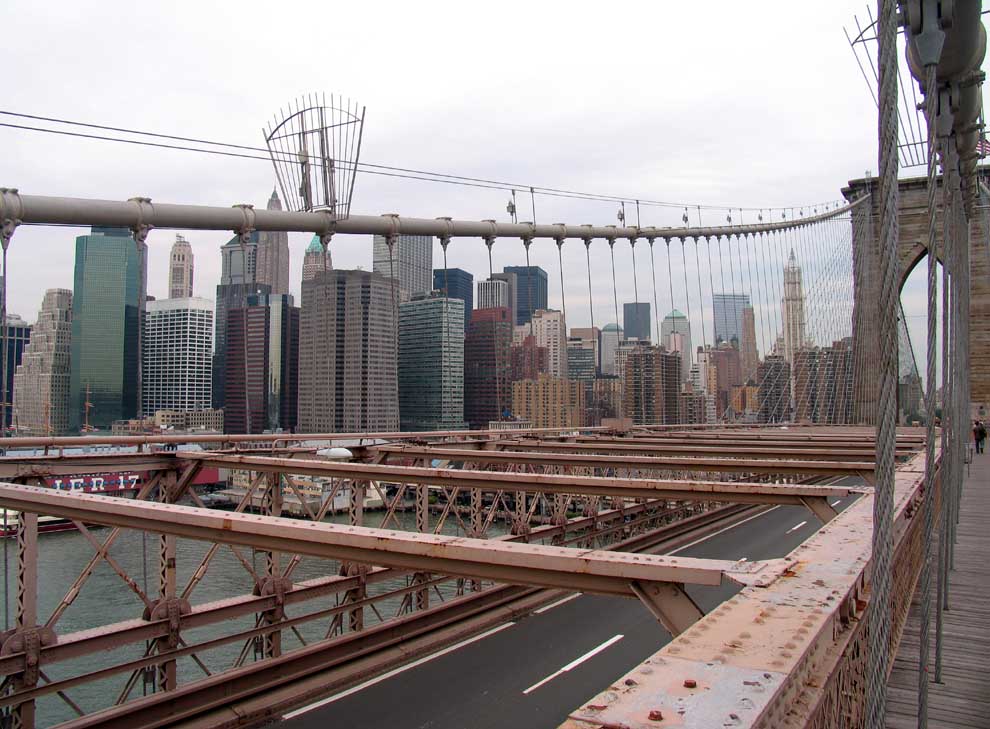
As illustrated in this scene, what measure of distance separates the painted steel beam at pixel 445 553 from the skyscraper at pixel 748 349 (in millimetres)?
41857

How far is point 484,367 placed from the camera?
77.8 feet

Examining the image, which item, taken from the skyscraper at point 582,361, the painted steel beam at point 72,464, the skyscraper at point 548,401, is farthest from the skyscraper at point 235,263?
the skyscraper at point 582,361

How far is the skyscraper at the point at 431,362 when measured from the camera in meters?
21.0

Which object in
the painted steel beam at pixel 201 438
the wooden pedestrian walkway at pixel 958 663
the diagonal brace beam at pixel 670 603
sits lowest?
the wooden pedestrian walkway at pixel 958 663

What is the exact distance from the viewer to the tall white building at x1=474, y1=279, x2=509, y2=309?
25706 millimetres

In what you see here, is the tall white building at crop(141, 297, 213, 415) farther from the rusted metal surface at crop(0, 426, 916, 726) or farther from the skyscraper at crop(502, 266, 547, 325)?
the skyscraper at crop(502, 266, 547, 325)

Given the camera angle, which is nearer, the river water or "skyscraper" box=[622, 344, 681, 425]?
the river water

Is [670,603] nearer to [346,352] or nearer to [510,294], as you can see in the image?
[346,352]

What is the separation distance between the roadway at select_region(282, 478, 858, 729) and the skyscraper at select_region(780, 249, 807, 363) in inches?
1228

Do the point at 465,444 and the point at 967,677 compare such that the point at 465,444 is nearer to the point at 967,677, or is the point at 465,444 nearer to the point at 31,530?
the point at 31,530

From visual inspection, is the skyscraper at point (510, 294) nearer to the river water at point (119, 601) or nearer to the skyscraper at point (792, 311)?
the river water at point (119, 601)

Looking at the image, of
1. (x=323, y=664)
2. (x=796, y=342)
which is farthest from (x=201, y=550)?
(x=796, y=342)

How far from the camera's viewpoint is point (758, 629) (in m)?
2.19

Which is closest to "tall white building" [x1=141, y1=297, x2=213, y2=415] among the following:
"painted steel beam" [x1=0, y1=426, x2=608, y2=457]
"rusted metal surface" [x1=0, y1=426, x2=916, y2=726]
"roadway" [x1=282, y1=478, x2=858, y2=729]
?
"rusted metal surface" [x1=0, y1=426, x2=916, y2=726]
